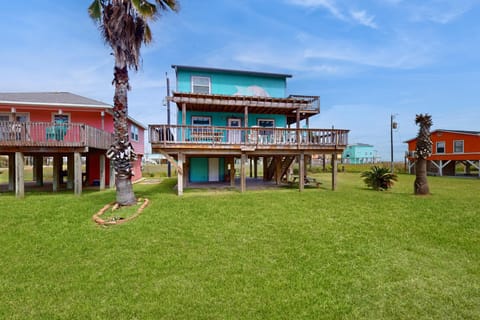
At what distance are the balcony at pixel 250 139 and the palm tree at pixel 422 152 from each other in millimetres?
3434

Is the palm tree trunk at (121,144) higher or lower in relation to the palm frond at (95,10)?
lower

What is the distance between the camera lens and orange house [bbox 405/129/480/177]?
75.6 feet

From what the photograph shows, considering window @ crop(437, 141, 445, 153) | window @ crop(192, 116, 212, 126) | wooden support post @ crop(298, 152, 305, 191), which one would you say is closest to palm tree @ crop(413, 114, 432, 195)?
wooden support post @ crop(298, 152, 305, 191)

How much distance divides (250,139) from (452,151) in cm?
2437

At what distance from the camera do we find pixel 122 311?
353 cm

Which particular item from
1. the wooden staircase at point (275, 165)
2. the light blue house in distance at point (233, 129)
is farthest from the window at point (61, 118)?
the wooden staircase at point (275, 165)

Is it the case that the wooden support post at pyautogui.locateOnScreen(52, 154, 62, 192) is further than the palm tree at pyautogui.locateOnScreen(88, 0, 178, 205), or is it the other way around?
the wooden support post at pyautogui.locateOnScreen(52, 154, 62, 192)

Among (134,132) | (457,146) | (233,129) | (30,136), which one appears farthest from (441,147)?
(30,136)

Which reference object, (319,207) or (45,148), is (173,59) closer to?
(45,148)

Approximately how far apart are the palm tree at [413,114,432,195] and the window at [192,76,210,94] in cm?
1215

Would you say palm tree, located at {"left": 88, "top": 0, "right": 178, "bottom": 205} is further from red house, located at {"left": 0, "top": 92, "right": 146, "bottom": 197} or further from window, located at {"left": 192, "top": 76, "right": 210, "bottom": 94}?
window, located at {"left": 192, "top": 76, "right": 210, "bottom": 94}

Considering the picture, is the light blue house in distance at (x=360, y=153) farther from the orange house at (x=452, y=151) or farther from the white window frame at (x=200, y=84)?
the white window frame at (x=200, y=84)

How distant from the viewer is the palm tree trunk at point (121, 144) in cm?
893

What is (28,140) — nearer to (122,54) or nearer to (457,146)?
(122,54)
